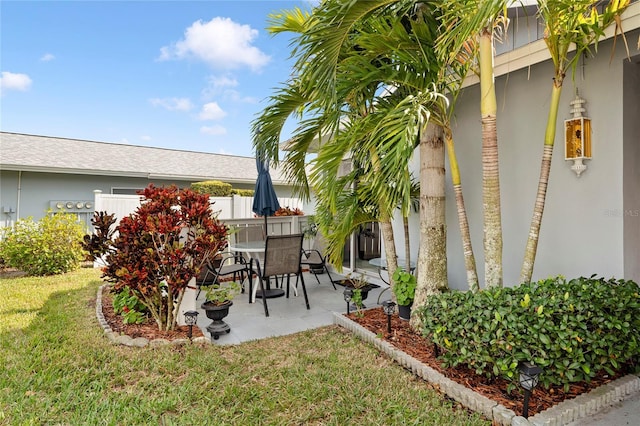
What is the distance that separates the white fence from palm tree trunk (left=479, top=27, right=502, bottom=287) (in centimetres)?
299

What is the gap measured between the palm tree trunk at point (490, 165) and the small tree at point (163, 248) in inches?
115

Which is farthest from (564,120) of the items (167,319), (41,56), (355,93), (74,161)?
(41,56)

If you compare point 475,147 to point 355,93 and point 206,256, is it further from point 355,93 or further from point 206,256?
point 206,256

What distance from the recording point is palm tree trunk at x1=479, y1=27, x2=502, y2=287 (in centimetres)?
311

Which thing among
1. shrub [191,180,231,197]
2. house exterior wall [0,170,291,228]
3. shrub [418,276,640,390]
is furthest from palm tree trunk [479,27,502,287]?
shrub [191,180,231,197]

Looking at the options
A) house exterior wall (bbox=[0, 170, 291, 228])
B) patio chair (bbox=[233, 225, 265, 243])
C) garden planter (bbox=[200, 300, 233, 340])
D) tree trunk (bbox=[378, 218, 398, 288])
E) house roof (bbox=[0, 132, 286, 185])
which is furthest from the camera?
house roof (bbox=[0, 132, 286, 185])

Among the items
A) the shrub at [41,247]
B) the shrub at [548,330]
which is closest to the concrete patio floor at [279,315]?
the shrub at [548,330]

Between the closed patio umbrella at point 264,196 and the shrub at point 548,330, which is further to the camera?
the closed patio umbrella at point 264,196

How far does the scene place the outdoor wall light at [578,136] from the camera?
3.65 metres

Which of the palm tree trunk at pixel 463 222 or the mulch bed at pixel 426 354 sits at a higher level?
the palm tree trunk at pixel 463 222

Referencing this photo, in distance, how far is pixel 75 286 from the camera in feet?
21.9

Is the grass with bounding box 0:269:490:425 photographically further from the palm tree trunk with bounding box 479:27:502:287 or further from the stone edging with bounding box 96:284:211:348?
the palm tree trunk with bounding box 479:27:502:287

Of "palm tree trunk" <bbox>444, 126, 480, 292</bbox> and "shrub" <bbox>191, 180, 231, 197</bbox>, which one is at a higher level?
"shrub" <bbox>191, 180, 231, 197</bbox>

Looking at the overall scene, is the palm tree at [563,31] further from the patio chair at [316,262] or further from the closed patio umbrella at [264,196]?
the closed patio umbrella at [264,196]
